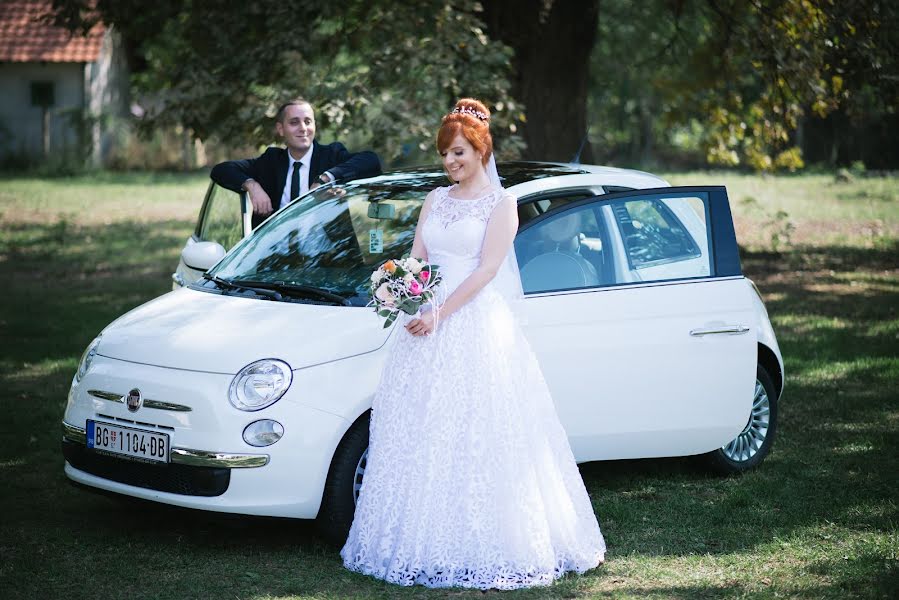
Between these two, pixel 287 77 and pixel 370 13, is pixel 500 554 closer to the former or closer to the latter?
pixel 287 77

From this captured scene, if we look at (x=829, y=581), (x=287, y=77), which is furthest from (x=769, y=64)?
(x=829, y=581)

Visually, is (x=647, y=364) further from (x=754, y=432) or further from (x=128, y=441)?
(x=128, y=441)

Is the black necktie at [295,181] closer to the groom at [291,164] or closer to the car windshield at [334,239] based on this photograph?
the groom at [291,164]

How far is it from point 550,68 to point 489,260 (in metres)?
8.44

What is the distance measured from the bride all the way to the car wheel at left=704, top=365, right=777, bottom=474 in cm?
174

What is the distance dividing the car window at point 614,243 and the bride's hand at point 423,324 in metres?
0.82

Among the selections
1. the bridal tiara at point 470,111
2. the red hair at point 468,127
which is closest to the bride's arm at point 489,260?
the red hair at point 468,127

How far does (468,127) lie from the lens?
5121 mm

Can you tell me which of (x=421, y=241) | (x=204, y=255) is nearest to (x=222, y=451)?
(x=421, y=241)

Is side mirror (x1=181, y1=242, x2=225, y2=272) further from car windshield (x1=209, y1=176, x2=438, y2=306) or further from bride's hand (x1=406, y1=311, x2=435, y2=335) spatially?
bride's hand (x1=406, y1=311, x2=435, y2=335)

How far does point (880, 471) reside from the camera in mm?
6840

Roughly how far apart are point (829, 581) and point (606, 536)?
43.4 inches

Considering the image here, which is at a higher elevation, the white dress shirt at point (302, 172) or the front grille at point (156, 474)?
the white dress shirt at point (302, 172)

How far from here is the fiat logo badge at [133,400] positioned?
5.22 metres
